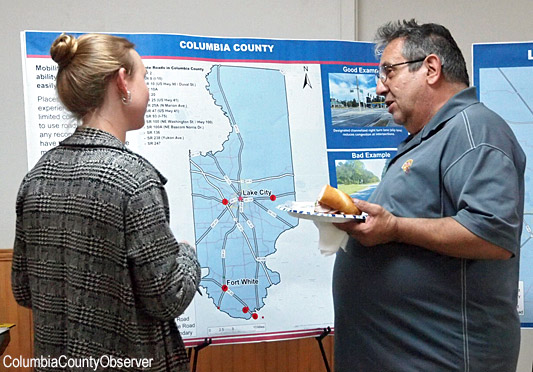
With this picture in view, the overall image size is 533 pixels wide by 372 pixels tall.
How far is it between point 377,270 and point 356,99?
0.90 m

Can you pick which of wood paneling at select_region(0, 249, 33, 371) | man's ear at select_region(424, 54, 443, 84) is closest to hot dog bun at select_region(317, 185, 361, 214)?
man's ear at select_region(424, 54, 443, 84)

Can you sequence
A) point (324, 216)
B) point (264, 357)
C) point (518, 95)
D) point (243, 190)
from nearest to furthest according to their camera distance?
point (324, 216) → point (243, 190) → point (518, 95) → point (264, 357)

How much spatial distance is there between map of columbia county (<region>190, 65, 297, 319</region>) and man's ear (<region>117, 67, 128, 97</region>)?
840mm

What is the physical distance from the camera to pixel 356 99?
2.33 metres

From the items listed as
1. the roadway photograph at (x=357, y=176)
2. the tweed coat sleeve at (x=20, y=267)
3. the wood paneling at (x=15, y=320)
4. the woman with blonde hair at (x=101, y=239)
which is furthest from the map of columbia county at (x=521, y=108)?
the wood paneling at (x=15, y=320)

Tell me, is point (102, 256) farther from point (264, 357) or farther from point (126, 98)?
point (264, 357)

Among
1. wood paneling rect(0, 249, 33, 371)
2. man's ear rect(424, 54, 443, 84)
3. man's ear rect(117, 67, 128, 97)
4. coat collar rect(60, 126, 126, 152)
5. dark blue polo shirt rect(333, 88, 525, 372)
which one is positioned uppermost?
man's ear rect(424, 54, 443, 84)

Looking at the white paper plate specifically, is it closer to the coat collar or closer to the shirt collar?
the shirt collar

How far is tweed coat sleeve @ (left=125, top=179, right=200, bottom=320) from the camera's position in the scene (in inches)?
48.3

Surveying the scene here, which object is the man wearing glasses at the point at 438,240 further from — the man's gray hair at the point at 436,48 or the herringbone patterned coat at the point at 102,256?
the herringbone patterned coat at the point at 102,256

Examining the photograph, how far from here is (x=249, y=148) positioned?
221 centimetres

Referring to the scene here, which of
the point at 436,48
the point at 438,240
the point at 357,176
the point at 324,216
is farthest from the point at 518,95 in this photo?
the point at 324,216

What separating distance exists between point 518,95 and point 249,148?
3.81 ft

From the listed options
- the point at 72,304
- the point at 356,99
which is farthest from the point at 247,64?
the point at 72,304
